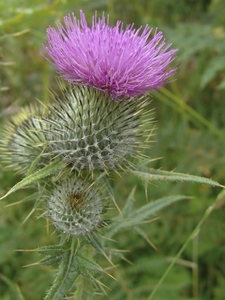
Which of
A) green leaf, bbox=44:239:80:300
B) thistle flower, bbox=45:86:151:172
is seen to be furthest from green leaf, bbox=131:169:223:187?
green leaf, bbox=44:239:80:300

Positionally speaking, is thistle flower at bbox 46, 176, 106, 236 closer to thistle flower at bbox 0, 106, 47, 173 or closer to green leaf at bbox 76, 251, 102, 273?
green leaf at bbox 76, 251, 102, 273

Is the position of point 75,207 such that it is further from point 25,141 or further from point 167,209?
point 167,209

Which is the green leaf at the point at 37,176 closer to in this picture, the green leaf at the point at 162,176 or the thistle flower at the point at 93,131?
the thistle flower at the point at 93,131

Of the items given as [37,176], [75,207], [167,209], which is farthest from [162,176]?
[167,209]

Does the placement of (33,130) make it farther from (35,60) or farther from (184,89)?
(184,89)

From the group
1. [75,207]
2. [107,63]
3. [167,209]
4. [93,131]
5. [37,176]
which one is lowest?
[167,209]

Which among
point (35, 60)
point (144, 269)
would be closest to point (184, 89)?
point (35, 60)

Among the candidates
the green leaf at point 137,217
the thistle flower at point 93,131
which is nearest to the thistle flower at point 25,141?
the thistle flower at point 93,131
